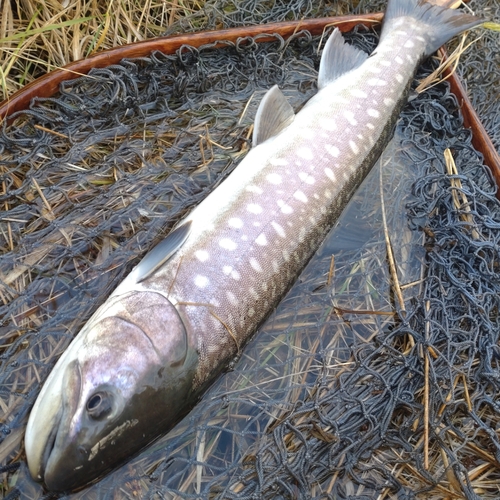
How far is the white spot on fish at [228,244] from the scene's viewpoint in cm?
210

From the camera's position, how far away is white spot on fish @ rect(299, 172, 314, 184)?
237 centimetres

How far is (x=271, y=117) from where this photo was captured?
252 cm

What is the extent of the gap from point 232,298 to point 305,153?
36.0 inches

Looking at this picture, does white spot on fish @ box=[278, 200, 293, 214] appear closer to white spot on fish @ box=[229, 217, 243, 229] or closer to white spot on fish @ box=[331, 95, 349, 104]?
white spot on fish @ box=[229, 217, 243, 229]

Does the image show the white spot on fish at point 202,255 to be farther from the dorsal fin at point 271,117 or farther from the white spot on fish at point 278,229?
the dorsal fin at point 271,117

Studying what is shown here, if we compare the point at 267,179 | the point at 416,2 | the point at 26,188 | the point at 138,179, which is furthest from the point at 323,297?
the point at 416,2

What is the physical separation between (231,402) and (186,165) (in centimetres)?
A: 125

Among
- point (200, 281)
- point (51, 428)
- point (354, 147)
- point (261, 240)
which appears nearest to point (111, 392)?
point (51, 428)

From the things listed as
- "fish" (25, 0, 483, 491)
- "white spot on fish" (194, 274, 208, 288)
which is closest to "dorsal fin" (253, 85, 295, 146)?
"fish" (25, 0, 483, 491)

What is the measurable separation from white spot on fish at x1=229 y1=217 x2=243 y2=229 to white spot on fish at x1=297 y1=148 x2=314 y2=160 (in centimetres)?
54

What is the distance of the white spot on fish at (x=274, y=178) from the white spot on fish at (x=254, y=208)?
0.17 metres

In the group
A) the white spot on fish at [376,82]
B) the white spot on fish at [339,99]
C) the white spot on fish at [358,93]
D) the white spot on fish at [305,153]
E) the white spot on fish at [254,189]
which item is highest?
the white spot on fish at [376,82]

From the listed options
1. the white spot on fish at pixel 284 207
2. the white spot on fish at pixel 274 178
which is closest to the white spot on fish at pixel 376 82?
the white spot on fish at pixel 274 178

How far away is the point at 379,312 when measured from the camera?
233cm
